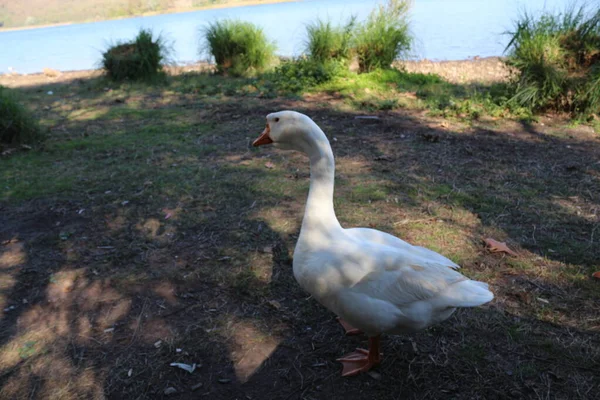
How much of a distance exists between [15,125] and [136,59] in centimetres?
425

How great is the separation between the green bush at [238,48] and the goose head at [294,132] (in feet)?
25.6

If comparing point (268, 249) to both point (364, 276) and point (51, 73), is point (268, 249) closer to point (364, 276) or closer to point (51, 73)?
point (364, 276)

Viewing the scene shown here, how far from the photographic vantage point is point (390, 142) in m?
5.42

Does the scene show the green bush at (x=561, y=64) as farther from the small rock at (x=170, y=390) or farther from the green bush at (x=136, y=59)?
the green bush at (x=136, y=59)

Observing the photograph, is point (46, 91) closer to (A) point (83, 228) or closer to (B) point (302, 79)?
(B) point (302, 79)

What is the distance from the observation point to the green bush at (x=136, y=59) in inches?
368

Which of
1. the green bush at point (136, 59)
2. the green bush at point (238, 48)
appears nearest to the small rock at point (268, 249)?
the green bush at point (238, 48)

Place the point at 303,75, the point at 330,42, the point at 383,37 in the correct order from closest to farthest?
the point at 303,75 < the point at 383,37 < the point at 330,42

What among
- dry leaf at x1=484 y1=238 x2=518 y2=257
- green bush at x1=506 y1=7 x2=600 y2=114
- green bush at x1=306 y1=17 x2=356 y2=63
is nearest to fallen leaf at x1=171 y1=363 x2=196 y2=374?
dry leaf at x1=484 y1=238 x2=518 y2=257

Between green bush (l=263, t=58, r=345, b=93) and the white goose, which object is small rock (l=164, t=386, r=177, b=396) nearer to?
the white goose

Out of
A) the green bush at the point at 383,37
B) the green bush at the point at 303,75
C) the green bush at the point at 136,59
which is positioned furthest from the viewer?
the green bush at the point at 136,59

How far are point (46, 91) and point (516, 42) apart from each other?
9191mm

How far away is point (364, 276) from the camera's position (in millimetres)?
2068

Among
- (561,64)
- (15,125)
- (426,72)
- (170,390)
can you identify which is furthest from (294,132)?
(426,72)
